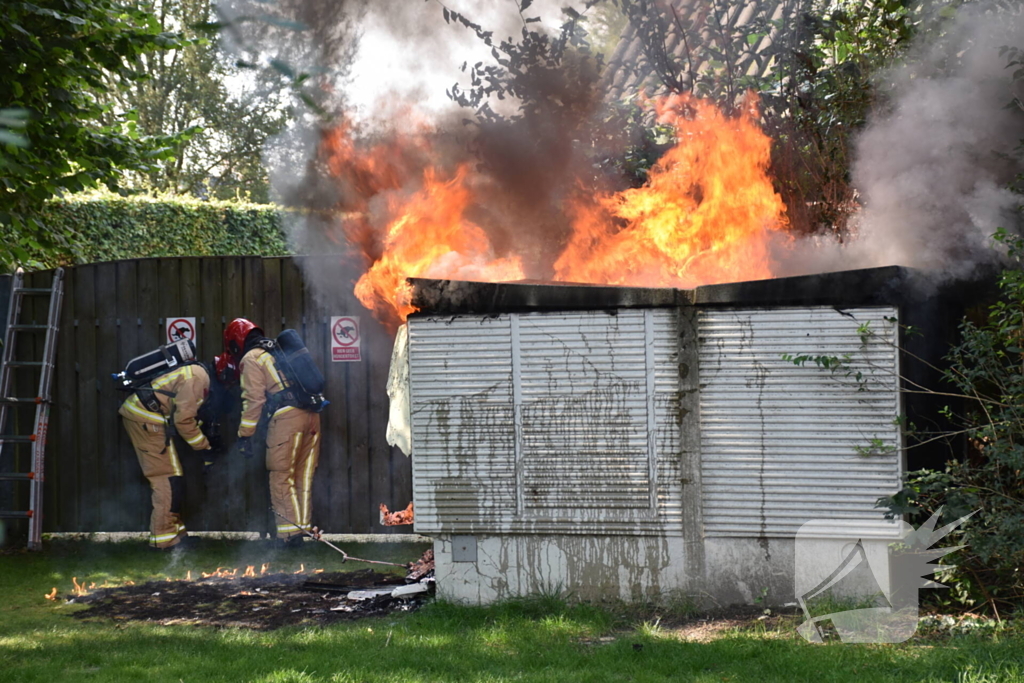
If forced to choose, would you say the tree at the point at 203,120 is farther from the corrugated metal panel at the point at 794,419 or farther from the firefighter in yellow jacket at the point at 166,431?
the corrugated metal panel at the point at 794,419

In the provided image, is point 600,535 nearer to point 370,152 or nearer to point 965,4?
point 370,152

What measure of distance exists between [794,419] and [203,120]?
1809 cm

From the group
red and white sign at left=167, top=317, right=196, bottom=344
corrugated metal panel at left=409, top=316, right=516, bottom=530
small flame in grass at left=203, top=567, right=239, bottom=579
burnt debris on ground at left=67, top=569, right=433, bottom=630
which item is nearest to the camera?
corrugated metal panel at left=409, top=316, right=516, bottom=530

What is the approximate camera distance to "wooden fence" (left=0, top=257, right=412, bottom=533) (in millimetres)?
8859

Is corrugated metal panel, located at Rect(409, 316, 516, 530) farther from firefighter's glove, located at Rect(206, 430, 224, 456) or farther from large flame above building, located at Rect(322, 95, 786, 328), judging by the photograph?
firefighter's glove, located at Rect(206, 430, 224, 456)

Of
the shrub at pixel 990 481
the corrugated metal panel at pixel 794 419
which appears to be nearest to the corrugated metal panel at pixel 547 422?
the corrugated metal panel at pixel 794 419

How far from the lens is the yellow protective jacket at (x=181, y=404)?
345 inches

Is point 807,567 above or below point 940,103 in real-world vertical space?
below

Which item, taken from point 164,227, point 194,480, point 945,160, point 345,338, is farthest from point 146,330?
point 945,160

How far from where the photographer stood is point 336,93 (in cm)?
819

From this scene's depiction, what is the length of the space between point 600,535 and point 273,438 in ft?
12.8

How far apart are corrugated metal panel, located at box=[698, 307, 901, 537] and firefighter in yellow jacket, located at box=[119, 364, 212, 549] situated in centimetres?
516

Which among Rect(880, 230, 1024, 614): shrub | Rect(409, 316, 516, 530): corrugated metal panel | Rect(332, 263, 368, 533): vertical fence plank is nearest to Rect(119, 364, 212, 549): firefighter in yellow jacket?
Rect(332, 263, 368, 533): vertical fence plank

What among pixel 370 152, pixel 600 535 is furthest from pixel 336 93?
pixel 600 535
